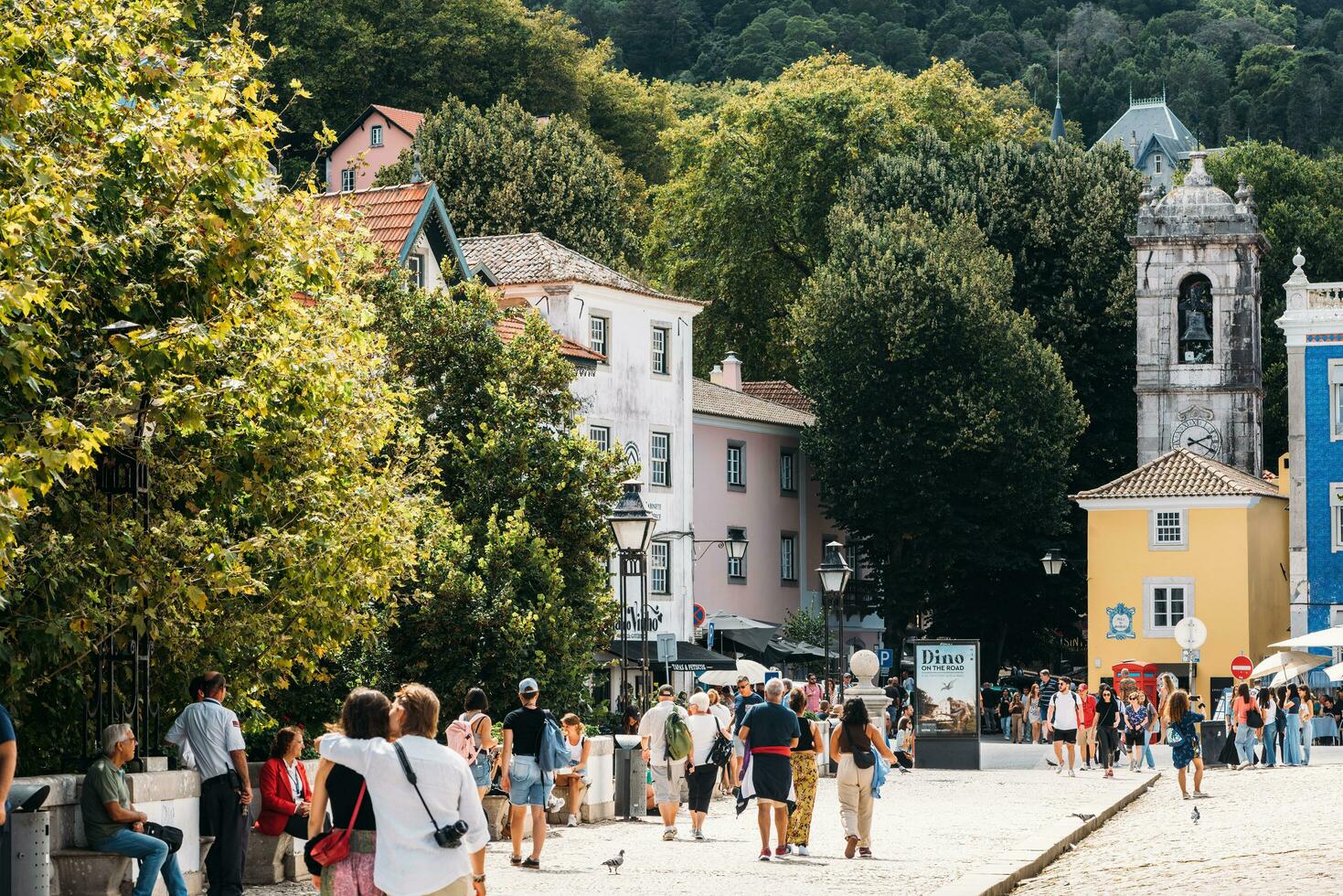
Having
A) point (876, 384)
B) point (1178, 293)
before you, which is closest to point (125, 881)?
point (876, 384)

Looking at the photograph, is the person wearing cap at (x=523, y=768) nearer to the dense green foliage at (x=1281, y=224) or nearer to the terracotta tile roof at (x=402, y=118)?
the dense green foliage at (x=1281, y=224)

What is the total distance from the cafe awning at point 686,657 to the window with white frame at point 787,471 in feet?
36.7

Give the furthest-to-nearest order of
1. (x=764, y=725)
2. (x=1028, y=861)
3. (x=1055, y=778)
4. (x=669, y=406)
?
(x=669, y=406) → (x=1055, y=778) → (x=764, y=725) → (x=1028, y=861)

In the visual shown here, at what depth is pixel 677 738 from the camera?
2328 cm

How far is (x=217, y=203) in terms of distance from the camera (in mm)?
18078

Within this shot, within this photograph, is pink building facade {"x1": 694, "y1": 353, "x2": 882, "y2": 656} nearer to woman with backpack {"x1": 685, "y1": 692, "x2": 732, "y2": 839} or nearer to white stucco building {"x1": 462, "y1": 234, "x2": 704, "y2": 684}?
white stucco building {"x1": 462, "y1": 234, "x2": 704, "y2": 684}

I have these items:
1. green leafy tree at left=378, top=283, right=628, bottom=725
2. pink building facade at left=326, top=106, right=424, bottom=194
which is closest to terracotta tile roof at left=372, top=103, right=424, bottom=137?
pink building facade at left=326, top=106, right=424, bottom=194

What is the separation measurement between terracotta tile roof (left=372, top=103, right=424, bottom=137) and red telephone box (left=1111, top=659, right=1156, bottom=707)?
28.5 metres

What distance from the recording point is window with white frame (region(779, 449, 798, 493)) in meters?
65.8

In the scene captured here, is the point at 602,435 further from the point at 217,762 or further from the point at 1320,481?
the point at 217,762

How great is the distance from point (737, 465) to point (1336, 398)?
1596 centimetres

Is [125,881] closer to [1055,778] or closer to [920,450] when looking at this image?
[1055,778]

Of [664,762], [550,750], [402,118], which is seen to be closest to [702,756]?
[664,762]

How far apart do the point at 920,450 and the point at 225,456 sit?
40626mm
